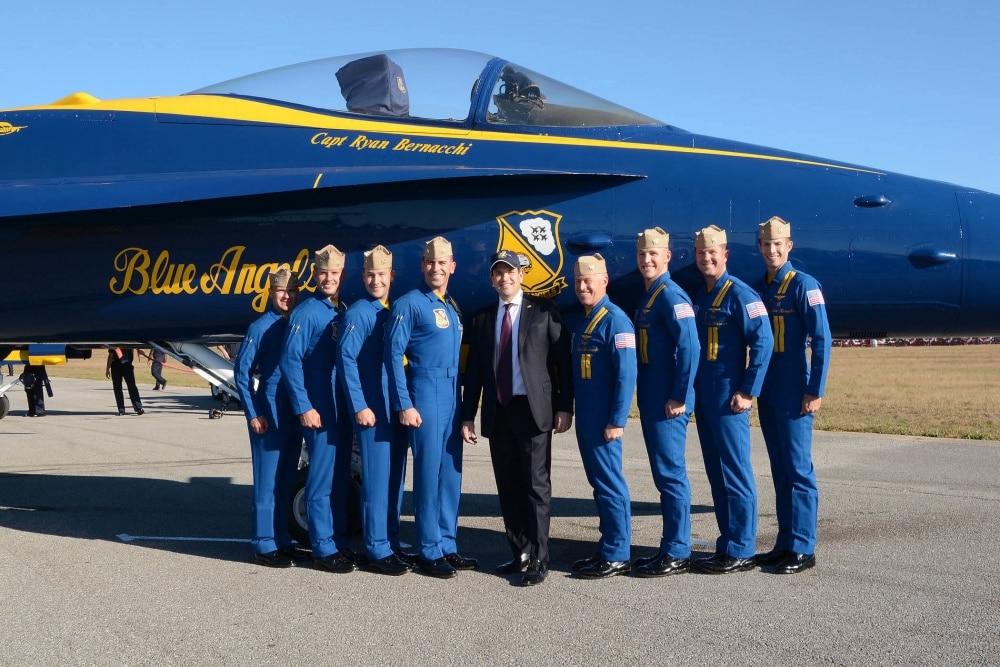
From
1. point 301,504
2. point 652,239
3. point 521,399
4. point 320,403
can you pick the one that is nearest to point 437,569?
point 521,399

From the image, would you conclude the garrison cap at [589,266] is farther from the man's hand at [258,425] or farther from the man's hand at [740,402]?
the man's hand at [258,425]

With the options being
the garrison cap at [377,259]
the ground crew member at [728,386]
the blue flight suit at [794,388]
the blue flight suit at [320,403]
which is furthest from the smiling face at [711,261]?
the blue flight suit at [320,403]

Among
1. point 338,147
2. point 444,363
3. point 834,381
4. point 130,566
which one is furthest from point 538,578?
point 834,381

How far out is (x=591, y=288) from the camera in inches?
189

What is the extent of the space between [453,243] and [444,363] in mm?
747

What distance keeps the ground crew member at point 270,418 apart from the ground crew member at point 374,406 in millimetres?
521

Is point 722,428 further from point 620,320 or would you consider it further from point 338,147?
point 338,147

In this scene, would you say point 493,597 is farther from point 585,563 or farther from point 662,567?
point 662,567

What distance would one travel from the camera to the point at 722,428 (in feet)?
15.8

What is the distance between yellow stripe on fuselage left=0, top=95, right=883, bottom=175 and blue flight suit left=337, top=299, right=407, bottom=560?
3.79 feet

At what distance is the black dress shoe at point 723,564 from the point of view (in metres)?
4.79

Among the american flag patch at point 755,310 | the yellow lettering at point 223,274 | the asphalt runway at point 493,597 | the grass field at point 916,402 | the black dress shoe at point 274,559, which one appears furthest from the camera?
the grass field at point 916,402

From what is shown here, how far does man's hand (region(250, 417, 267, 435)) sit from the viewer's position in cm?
521

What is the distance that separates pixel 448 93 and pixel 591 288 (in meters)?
1.64
